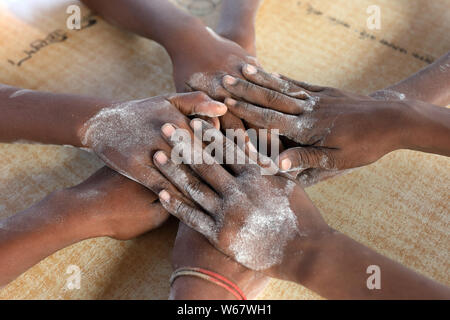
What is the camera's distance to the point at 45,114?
107 cm

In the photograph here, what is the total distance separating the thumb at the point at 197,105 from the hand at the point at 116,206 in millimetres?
234

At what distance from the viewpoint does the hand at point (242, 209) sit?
89 cm

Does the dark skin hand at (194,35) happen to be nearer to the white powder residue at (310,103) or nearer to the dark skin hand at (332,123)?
the dark skin hand at (332,123)

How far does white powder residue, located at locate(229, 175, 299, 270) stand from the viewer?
88 cm

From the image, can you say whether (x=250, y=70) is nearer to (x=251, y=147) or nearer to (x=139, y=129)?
(x=251, y=147)

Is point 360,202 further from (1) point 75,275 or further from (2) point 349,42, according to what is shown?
(1) point 75,275

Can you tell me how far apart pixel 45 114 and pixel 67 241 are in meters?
0.34

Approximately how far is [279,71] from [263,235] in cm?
70

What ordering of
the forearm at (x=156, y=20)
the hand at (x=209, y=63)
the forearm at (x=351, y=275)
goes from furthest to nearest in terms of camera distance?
the forearm at (x=156, y=20)
the hand at (x=209, y=63)
the forearm at (x=351, y=275)

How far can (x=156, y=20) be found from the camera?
1.31m
